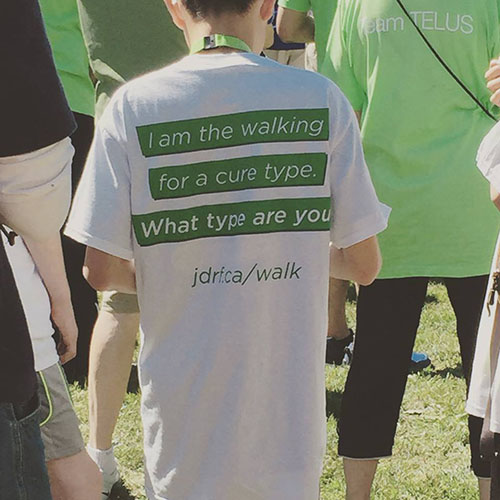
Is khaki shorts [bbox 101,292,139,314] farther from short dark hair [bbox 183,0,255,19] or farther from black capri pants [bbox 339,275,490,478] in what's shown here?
short dark hair [bbox 183,0,255,19]

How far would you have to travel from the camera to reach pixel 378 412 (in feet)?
10.2

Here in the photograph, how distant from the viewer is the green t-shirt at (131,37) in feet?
10.5

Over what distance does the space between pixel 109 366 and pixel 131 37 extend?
1067 mm

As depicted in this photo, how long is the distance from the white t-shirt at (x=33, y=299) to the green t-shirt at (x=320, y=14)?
1.56 meters

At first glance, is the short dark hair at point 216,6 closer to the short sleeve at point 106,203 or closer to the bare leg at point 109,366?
the short sleeve at point 106,203

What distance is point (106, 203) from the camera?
2.03 m

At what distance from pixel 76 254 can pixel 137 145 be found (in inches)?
106

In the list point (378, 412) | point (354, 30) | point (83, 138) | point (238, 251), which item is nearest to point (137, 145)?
point (238, 251)

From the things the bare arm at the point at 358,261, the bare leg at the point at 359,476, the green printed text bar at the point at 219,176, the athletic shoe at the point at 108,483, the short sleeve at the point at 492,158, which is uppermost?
the green printed text bar at the point at 219,176

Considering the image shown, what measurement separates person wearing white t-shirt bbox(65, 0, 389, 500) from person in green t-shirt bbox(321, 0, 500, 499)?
0.89 m

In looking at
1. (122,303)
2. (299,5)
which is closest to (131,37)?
(299,5)

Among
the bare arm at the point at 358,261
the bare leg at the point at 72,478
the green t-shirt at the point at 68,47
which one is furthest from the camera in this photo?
the green t-shirt at the point at 68,47

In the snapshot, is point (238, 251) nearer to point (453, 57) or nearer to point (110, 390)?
point (453, 57)

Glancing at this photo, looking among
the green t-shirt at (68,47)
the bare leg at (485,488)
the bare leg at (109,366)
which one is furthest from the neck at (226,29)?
the green t-shirt at (68,47)
